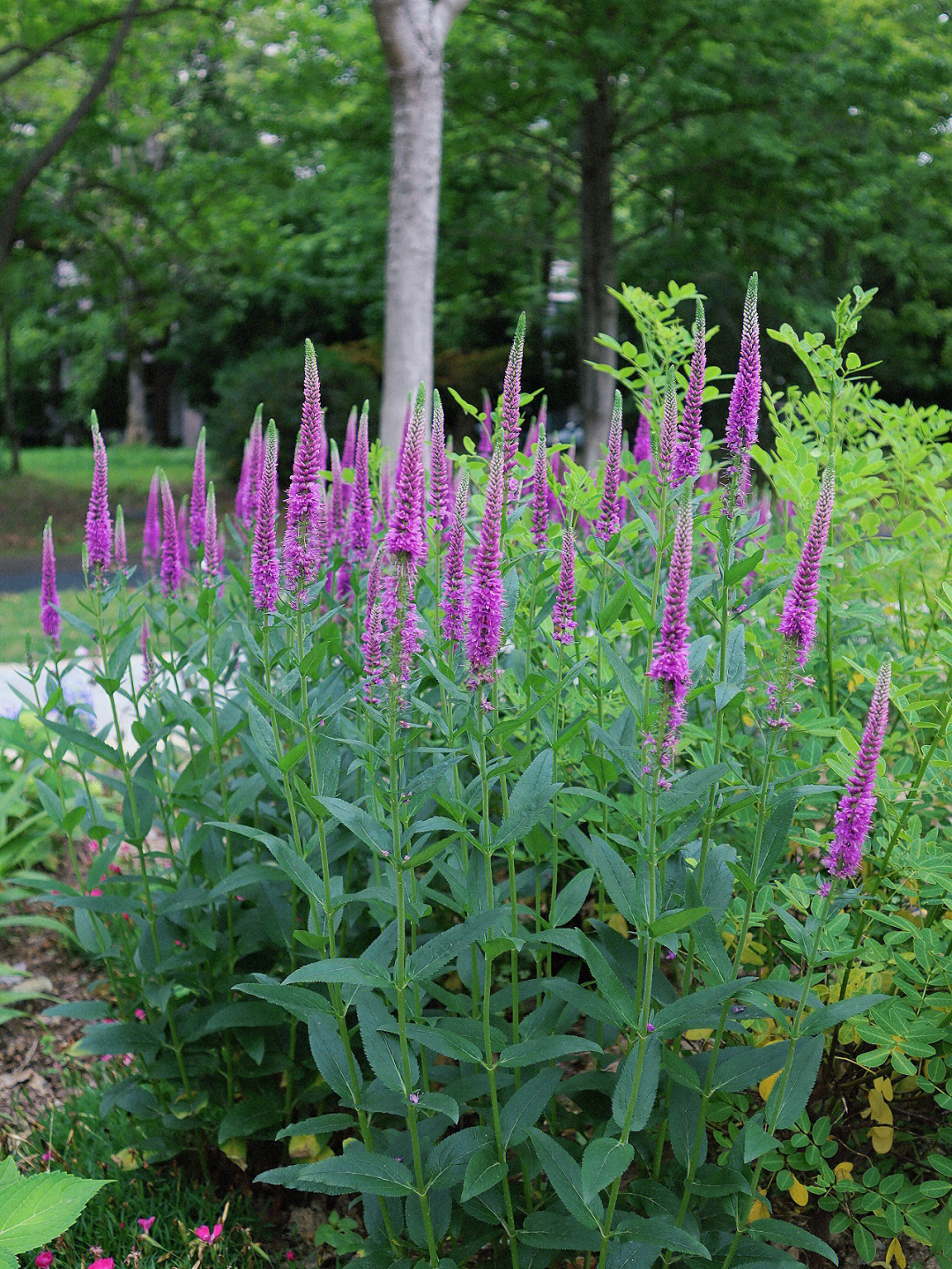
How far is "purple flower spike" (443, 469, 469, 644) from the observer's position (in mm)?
2160

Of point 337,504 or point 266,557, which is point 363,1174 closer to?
point 266,557

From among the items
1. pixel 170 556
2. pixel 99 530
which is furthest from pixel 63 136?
pixel 99 530

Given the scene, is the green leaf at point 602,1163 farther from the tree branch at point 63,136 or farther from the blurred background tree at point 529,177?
the tree branch at point 63,136

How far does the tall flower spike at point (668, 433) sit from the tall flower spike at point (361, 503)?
1.00m

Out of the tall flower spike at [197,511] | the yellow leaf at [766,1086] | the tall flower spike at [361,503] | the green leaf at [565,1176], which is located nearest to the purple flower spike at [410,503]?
the tall flower spike at [361,503]

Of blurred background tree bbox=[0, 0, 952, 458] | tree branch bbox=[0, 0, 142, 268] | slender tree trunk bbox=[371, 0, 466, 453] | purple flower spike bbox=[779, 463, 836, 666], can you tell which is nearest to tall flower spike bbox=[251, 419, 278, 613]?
purple flower spike bbox=[779, 463, 836, 666]

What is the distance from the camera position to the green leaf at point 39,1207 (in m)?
1.86

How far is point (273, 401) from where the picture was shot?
19406 mm

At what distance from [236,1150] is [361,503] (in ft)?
6.04

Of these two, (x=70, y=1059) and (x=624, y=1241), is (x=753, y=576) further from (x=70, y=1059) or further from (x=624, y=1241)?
(x=70, y=1059)

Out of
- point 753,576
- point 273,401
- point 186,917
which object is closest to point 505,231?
point 273,401

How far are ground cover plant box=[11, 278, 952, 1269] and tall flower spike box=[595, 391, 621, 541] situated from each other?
11 millimetres

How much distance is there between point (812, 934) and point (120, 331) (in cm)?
3653

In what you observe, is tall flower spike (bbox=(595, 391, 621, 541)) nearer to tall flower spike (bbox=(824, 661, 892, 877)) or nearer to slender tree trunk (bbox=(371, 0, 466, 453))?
tall flower spike (bbox=(824, 661, 892, 877))
